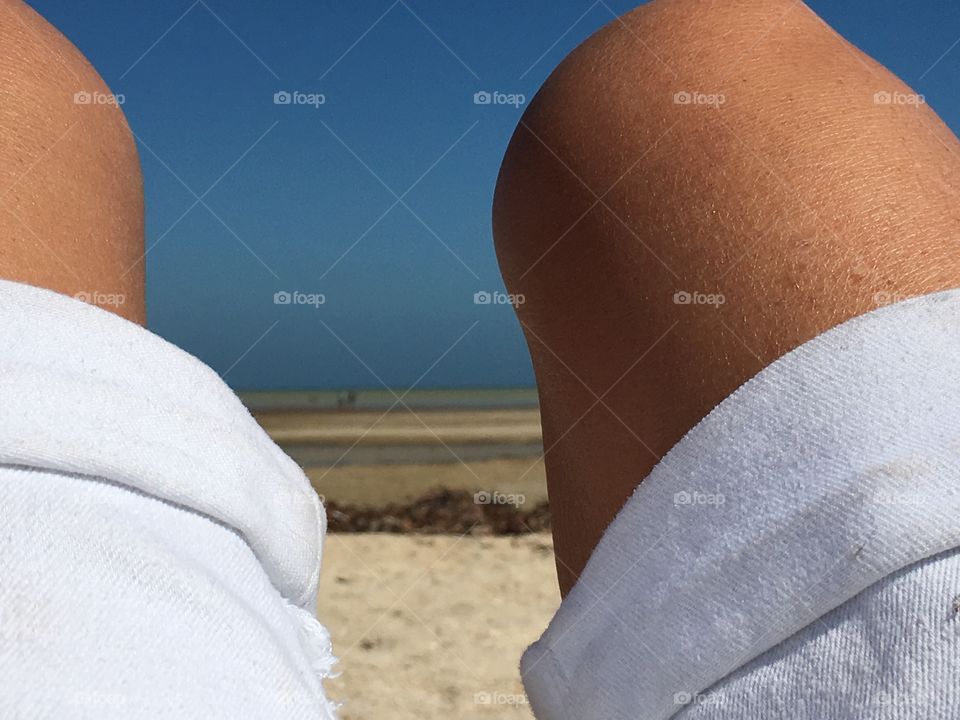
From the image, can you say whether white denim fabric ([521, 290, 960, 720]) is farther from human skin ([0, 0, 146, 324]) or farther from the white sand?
the white sand

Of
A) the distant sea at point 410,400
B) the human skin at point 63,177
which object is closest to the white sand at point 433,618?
the human skin at point 63,177

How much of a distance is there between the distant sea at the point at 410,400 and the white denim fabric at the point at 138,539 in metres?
4.20

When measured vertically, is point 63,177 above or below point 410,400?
above

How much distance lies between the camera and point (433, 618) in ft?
7.49

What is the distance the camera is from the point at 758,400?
1.79 ft

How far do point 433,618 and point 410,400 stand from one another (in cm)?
443

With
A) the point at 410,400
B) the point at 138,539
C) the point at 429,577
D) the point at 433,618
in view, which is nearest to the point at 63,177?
the point at 138,539

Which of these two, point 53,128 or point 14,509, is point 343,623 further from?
point 14,509

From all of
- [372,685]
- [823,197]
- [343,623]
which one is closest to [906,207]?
[823,197]

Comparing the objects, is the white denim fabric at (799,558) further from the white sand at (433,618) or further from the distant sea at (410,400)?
the distant sea at (410,400)

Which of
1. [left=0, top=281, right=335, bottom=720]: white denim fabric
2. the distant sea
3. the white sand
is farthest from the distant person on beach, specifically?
the distant sea

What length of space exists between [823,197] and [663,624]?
0.30m

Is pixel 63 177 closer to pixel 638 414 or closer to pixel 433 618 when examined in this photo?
pixel 638 414

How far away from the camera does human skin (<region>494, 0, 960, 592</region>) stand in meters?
0.63
